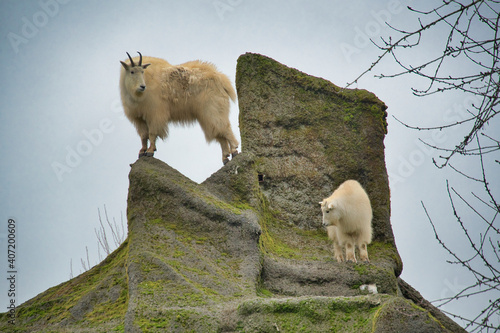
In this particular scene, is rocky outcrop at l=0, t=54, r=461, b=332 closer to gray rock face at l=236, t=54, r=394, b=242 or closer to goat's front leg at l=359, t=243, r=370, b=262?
gray rock face at l=236, t=54, r=394, b=242

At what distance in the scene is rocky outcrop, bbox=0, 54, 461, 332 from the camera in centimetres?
660

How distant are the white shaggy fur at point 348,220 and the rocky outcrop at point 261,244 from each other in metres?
0.32

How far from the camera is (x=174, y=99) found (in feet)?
36.6

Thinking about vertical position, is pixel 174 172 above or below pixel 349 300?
above

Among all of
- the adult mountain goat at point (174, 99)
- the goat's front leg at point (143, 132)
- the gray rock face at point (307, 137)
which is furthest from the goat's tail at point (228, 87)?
the goat's front leg at point (143, 132)

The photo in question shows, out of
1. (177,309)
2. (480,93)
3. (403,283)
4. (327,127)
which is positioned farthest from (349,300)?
(327,127)

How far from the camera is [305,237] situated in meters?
10.3

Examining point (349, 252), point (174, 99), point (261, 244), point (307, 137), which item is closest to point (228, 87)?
point (174, 99)

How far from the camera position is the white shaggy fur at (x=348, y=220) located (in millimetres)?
9227

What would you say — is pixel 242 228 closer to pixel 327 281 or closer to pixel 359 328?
pixel 327 281

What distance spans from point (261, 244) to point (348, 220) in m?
→ 1.50

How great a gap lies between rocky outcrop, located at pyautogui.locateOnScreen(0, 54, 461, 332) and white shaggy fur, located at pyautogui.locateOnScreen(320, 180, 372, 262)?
322mm

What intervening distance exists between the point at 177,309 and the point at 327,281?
2.74 metres

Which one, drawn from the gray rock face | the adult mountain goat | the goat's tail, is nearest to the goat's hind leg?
the adult mountain goat
